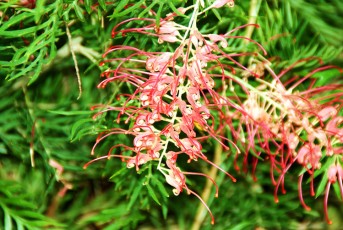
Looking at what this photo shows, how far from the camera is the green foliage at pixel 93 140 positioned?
0.76 m

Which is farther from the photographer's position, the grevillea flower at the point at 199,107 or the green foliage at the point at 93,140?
the green foliage at the point at 93,140

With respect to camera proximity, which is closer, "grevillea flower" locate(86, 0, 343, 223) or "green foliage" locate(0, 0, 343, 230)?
"grevillea flower" locate(86, 0, 343, 223)

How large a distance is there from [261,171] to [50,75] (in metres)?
0.35

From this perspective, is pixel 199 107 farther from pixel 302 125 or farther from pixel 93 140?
pixel 93 140

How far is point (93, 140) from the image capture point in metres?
0.89

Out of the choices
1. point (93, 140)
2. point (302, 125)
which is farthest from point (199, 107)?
point (93, 140)

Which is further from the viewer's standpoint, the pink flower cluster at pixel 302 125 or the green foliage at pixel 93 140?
the green foliage at pixel 93 140

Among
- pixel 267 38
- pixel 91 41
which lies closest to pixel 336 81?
pixel 267 38

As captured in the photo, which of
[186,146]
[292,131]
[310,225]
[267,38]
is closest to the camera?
[186,146]

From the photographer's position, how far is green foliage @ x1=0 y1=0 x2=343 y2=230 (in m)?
0.76

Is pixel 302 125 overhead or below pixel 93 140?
overhead

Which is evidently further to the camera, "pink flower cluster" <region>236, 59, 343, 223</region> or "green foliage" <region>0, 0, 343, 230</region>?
"green foliage" <region>0, 0, 343, 230</region>

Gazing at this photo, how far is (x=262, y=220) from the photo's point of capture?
87 centimetres

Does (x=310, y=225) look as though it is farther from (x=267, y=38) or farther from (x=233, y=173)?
(x=267, y=38)
